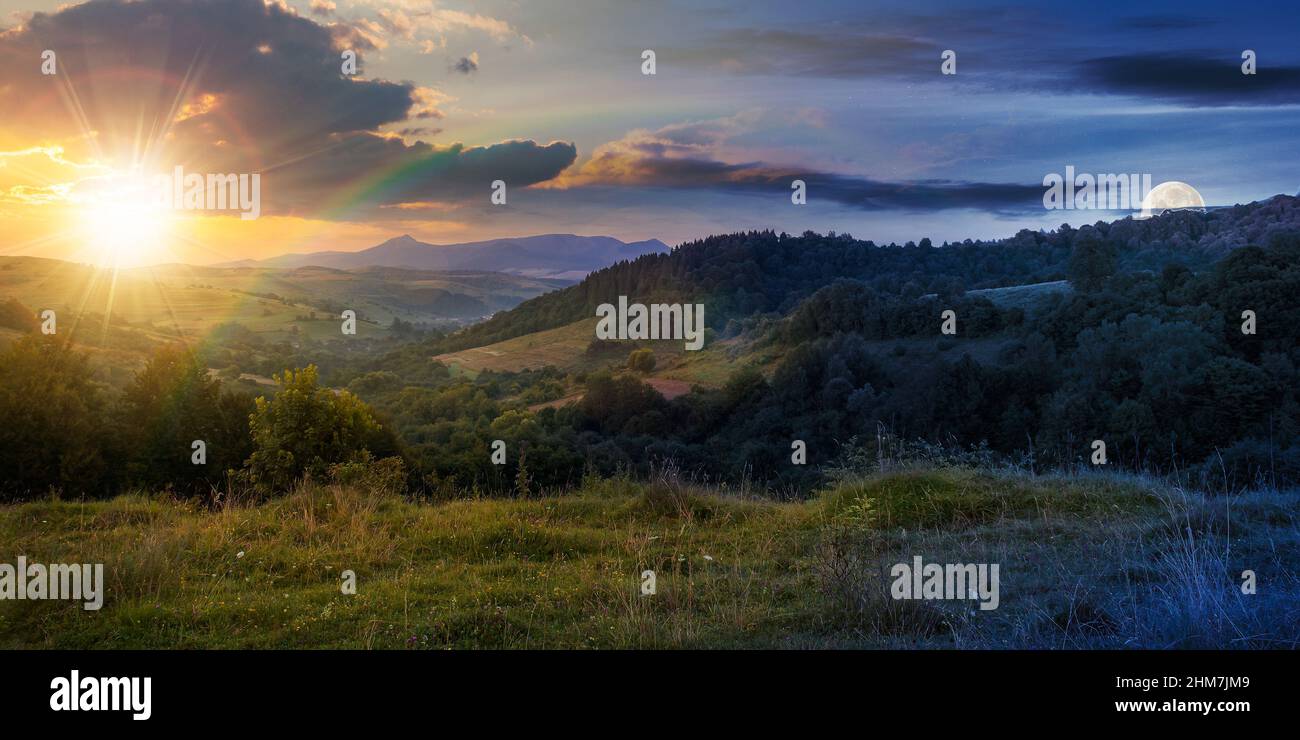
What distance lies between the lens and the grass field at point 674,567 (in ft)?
16.6

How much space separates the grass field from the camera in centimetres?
507

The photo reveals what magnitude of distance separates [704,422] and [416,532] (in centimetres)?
3473

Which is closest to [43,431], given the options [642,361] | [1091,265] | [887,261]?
[642,361]

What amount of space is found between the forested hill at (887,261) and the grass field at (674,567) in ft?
155

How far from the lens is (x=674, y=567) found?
6879mm

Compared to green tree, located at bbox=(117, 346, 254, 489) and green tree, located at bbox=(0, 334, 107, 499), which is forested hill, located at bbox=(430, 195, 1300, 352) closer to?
green tree, located at bbox=(117, 346, 254, 489)

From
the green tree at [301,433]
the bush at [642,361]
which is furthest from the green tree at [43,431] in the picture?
the bush at [642,361]

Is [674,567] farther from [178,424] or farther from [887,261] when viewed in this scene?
[887,261]

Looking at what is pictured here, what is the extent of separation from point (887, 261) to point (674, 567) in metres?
64.7

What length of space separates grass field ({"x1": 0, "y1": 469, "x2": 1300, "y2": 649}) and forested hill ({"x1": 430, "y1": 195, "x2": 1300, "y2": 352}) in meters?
47.2

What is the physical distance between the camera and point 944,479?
392 inches

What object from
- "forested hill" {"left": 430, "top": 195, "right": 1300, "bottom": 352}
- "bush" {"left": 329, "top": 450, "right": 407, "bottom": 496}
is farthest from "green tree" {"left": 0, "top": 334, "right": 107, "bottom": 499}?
"forested hill" {"left": 430, "top": 195, "right": 1300, "bottom": 352}
